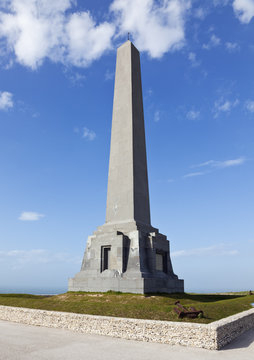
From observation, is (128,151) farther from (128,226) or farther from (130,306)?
(130,306)

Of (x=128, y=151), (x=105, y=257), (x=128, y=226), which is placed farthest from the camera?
(x=128, y=151)

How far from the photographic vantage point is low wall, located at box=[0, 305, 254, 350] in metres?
9.61

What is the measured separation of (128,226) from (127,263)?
269cm

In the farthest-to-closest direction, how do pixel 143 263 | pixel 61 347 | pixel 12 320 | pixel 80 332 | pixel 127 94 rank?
pixel 127 94 → pixel 143 263 → pixel 12 320 → pixel 80 332 → pixel 61 347

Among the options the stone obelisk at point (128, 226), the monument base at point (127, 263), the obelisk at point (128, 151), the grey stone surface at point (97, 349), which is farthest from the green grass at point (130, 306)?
the obelisk at point (128, 151)

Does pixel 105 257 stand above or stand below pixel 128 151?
below

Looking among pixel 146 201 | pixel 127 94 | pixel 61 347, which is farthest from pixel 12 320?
pixel 127 94

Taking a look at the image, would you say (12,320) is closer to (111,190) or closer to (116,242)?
(116,242)

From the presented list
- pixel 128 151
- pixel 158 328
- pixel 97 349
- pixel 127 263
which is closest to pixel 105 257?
pixel 127 263

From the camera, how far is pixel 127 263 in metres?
20.8

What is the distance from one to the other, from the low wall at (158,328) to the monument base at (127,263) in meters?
6.74

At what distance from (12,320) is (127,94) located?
19.6m

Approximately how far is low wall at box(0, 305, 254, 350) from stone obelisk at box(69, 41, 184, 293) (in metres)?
6.73

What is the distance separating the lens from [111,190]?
24281 millimetres
